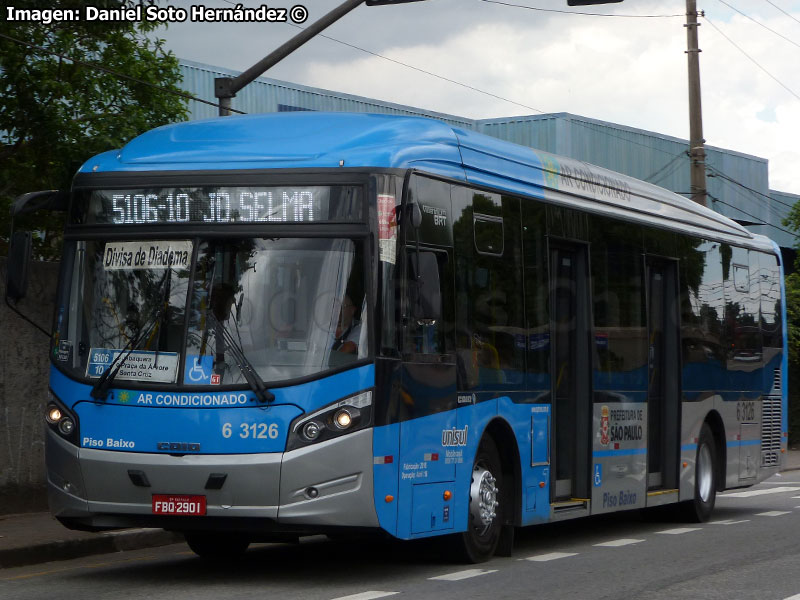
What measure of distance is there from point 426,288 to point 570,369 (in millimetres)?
3053

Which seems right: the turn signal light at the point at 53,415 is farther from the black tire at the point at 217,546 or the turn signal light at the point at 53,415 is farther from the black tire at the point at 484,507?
the black tire at the point at 484,507

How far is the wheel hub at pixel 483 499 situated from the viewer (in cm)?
1078

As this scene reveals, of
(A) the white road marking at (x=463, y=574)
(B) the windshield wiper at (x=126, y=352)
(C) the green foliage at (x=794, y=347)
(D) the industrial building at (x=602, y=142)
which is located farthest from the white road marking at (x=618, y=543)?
(C) the green foliage at (x=794, y=347)

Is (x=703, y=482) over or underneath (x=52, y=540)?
over

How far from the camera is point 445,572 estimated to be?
10.5 meters

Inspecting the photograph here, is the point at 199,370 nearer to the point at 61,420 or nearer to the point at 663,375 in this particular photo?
the point at 61,420

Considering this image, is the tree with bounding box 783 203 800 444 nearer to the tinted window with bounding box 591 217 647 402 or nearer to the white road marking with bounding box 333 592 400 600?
the tinted window with bounding box 591 217 647 402

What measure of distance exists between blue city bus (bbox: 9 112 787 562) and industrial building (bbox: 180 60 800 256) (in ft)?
57.5

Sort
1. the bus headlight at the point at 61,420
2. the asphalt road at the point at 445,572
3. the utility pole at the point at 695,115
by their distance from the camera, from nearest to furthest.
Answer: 1. the asphalt road at the point at 445,572
2. the bus headlight at the point at 61,420
3. the utility pole at the point at 695,115

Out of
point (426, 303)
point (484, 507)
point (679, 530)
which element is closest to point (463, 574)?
point (484, 507)

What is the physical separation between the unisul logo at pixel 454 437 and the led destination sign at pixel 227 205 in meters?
1.82

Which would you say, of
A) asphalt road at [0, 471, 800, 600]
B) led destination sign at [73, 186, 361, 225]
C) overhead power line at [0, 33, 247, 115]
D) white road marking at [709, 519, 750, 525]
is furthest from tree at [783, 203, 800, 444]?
led destination sign at [73, 186, 361, 225]

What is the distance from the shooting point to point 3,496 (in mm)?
13977

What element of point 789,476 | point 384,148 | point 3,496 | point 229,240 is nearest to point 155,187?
point 229,240
